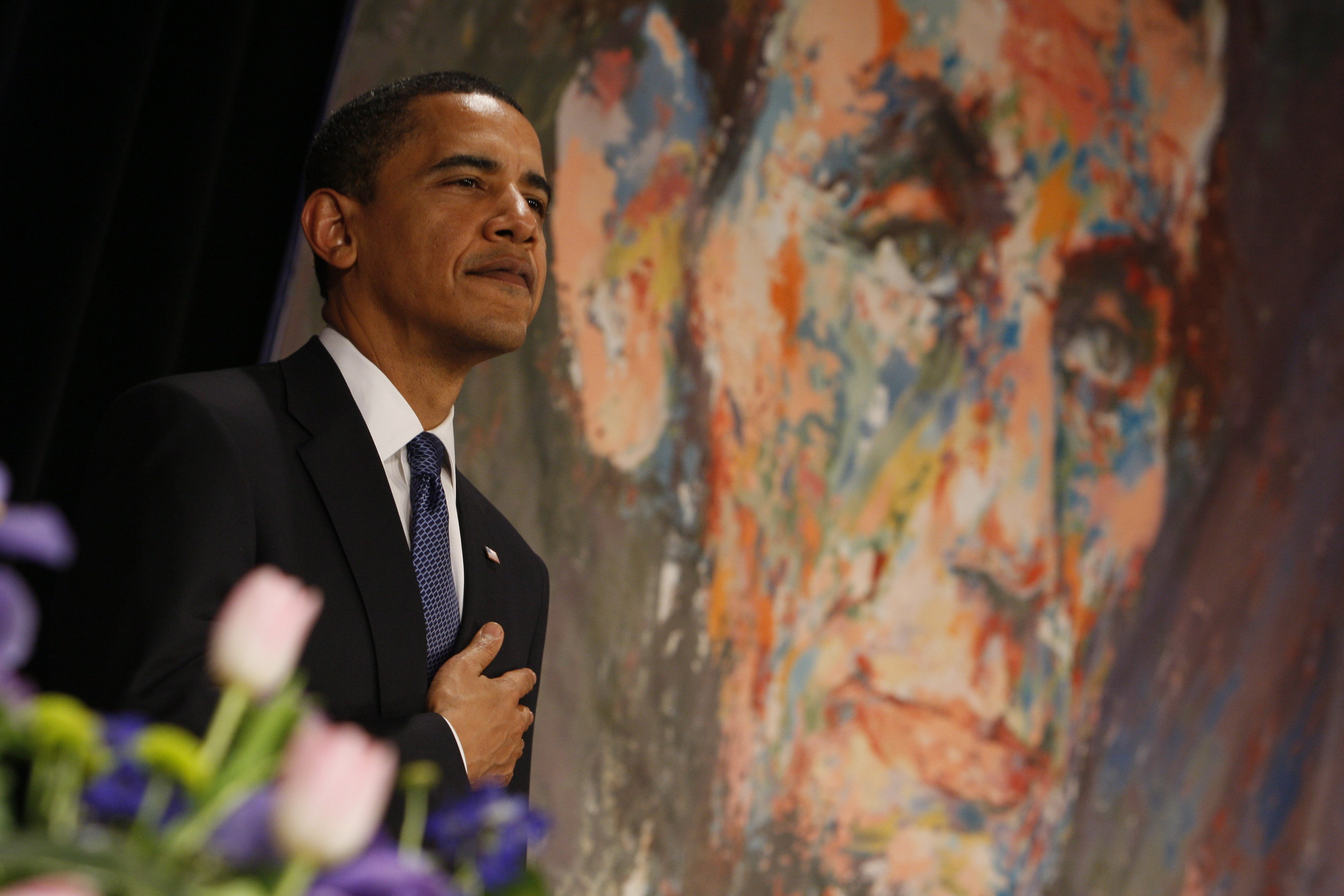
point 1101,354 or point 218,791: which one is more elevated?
point 1101,354

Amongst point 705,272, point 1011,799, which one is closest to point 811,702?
point 1011,799

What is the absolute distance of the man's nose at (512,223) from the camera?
5.63ft

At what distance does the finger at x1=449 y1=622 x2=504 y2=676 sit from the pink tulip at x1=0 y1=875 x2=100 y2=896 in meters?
1.06

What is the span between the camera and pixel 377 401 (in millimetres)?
1610

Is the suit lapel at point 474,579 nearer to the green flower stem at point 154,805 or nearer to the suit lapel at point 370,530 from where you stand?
the suit lapel at point 370,530

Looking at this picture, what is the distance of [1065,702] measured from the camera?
3572 mm

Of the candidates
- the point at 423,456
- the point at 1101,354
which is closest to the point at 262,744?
the point at 423,456

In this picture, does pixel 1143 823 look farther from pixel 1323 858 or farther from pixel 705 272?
pixel 705 272

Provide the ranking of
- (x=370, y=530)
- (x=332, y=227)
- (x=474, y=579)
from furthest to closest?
(x=332, y=227) < (x=474, y=579) < (x=370, y=530)

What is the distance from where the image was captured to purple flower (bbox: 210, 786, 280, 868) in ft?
1.45

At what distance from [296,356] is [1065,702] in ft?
8.94

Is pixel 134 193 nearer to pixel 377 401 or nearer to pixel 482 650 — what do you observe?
pixel 377 401

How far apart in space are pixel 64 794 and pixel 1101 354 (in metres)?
3.58

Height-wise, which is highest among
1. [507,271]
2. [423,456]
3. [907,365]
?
[907,365]
